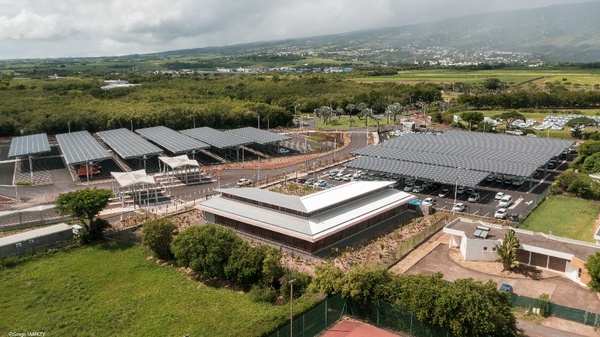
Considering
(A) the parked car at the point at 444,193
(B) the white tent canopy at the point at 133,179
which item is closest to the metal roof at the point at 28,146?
(B) the white tent canopy at the point at 133,179

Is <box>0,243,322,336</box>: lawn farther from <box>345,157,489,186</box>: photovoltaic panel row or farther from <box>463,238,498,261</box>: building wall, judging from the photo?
<box>345,157,489,186</box>: photovoltaic panel row

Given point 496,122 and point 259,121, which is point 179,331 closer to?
point 259,121

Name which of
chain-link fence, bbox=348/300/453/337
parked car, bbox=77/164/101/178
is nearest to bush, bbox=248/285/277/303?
chain-link fence, bbox=348/300/453/337

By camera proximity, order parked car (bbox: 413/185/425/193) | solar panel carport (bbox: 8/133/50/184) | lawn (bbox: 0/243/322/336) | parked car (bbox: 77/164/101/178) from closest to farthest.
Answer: lawn (bbox: 0/243/322/336) < parked car (bbox: 413/185/425/193) < parked car (bbox: 77/164/101/178) < solar panel carport (bbox: 8/133/50/184)

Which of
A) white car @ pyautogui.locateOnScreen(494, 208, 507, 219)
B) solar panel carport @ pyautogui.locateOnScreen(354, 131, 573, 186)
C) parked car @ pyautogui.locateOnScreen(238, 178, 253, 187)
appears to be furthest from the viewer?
parked car @ pyautogui.locateOnScreen(238, 178, 253, 187)

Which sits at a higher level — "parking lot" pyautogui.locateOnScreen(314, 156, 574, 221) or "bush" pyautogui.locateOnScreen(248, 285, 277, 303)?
"parking lot" pyautogui.locateOnScreen(314, 156, 574, 221)

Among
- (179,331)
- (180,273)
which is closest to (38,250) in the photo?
(180,273)

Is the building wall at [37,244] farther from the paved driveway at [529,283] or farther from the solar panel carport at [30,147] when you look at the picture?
the paved driveway at [529,283]
